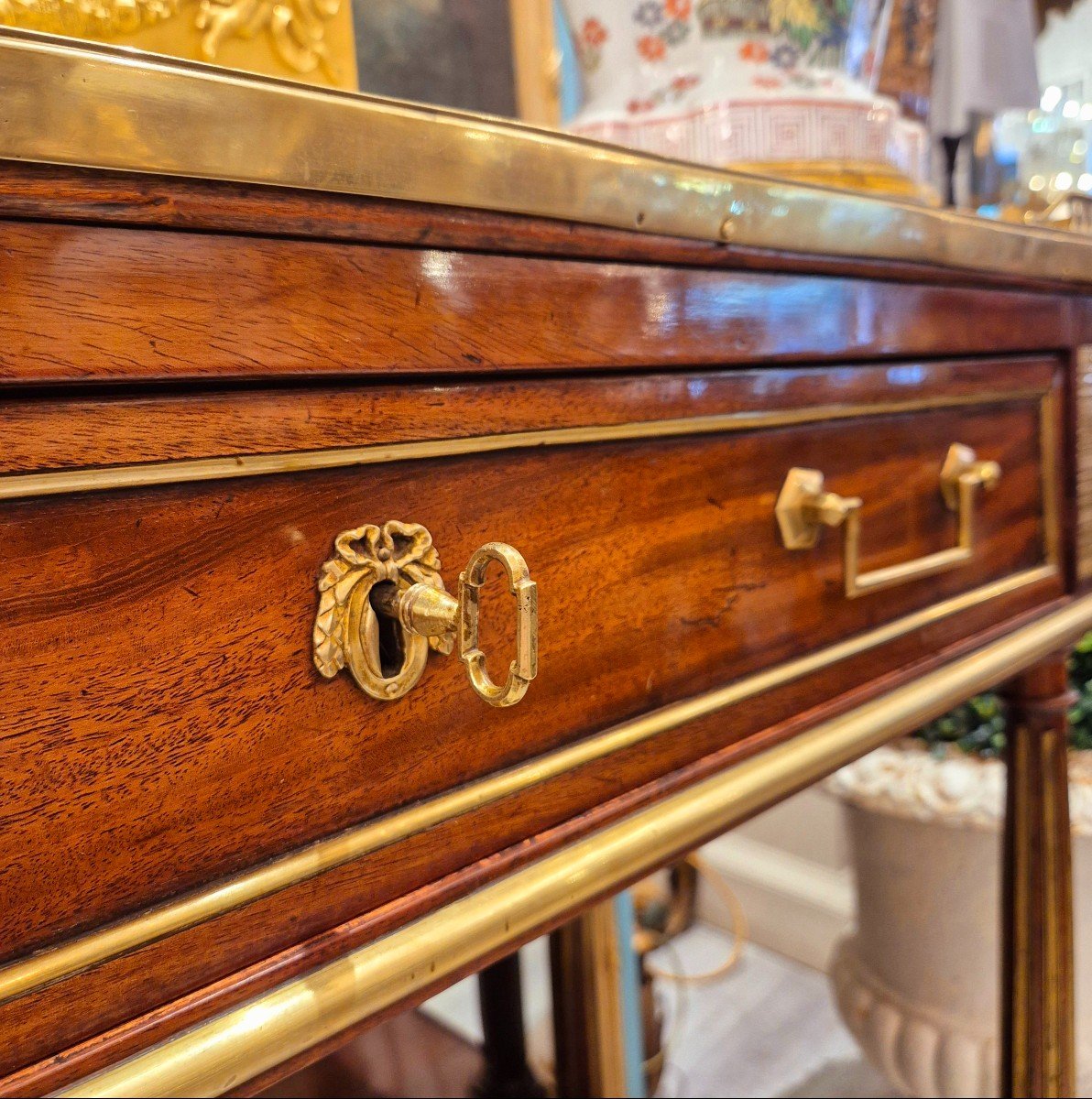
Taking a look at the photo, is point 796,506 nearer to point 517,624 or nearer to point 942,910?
point 517,624

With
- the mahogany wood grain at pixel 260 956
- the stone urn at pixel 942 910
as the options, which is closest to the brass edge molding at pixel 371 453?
the mahogany wood grain at pixel 260 956

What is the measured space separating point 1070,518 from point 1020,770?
163mm

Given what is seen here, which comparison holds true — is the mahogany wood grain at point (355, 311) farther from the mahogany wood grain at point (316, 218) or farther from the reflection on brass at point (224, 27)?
the reflection on brass at point (224, 27)

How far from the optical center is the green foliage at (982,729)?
82 cm

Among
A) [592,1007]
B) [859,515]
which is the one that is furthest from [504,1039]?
[859,515]

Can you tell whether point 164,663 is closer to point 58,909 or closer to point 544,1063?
point 58,909

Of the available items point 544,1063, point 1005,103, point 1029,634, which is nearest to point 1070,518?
point 1029,634

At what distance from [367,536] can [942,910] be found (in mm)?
766

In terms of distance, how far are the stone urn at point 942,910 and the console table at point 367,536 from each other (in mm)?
459

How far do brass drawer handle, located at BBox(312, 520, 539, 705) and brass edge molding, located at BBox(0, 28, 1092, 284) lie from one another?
0.31 ft

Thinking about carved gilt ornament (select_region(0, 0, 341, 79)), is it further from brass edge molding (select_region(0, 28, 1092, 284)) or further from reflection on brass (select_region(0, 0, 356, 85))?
brass edge molding (select_region(0, 28, 1092, 284))

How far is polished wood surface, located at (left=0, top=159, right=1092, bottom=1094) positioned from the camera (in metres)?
0.21

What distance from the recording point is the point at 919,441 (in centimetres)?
45

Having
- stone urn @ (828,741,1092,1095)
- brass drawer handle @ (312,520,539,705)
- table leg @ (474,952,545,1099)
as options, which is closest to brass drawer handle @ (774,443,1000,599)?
brass drawer handle @ (312,520,539,705)
